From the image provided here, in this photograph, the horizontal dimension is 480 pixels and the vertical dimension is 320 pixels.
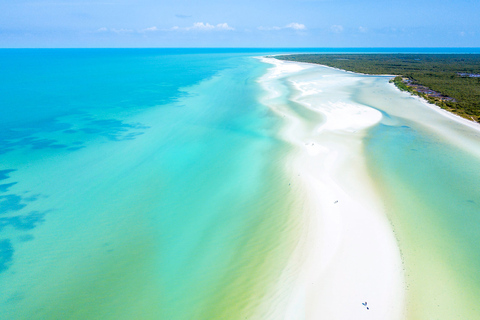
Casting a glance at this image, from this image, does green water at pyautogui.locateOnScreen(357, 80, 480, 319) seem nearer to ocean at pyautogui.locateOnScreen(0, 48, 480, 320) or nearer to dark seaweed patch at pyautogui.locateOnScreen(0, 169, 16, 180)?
ocean at pyautogui.locateOnScreen(0, 48, 480, 320)

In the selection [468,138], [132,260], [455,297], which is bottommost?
[132,260]

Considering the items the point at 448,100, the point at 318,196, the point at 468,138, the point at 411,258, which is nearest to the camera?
the point at 411,258

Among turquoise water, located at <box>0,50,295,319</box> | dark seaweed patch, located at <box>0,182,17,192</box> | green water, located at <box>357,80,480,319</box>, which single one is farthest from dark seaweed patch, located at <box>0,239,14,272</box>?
green water, located at <box>357,80,480,319</box>

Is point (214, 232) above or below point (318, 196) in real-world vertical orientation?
below

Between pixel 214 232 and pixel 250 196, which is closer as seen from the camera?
pixel 214 232

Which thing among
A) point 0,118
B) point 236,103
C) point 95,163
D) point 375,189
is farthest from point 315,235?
point 0,118

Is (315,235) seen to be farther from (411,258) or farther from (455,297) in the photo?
(455,297)
